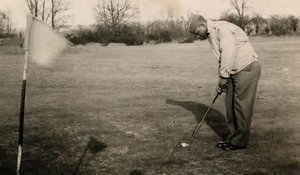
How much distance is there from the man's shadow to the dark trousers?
89cm

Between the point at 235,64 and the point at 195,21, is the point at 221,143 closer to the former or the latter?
the point at 235,64

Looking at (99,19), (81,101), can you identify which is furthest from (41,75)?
(99,19)

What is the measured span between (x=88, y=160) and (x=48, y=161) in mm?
578

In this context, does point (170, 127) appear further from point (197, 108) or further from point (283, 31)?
point (283, 31)

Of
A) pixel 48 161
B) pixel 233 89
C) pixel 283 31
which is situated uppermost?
pixel 283 31

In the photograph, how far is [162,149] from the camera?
711 centimetres

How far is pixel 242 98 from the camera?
679cm

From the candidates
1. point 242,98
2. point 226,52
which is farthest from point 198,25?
point 242,98

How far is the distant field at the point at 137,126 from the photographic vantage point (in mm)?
6332

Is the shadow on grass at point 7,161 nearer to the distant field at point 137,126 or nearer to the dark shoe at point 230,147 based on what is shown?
the distant field at point 137,126

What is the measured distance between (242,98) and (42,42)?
315 centimetres

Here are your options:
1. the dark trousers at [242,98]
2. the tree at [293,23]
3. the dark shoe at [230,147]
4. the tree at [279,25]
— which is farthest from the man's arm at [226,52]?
the tree at [293,23]

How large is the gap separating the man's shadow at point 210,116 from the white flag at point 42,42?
3.76 metres

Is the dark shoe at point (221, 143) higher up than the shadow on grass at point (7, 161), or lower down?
higher up
